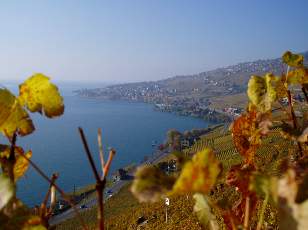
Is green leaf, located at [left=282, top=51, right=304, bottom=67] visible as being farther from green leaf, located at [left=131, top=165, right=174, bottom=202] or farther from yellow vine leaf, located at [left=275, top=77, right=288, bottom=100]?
green leaf, located at [left=131, top=165, right=174, bottom=202]

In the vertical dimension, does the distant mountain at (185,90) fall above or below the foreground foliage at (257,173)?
below

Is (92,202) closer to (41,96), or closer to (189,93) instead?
(41,96)

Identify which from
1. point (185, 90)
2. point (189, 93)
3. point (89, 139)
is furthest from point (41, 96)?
point (185, 90)

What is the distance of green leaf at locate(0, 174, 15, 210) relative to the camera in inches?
15.8

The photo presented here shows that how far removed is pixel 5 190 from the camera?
1.33ft

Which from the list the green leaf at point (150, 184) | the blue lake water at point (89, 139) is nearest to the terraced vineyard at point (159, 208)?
the blue lake water at point (89, 139)

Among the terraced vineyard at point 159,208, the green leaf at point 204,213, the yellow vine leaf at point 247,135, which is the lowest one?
the terraced vineyard at point 159,208

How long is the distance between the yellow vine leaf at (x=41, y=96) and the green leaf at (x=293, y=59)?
0.42 meters

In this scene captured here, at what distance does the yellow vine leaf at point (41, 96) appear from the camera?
500 mm

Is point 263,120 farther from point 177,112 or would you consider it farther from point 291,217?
point 177,112

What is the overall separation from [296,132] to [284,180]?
0.83 ft

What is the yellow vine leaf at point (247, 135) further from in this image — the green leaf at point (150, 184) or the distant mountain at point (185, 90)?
the distant mountain at point (185, 90)

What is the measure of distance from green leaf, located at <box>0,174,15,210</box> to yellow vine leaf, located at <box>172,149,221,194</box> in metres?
0.17

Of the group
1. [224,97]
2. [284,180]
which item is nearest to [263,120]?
[284,180]
